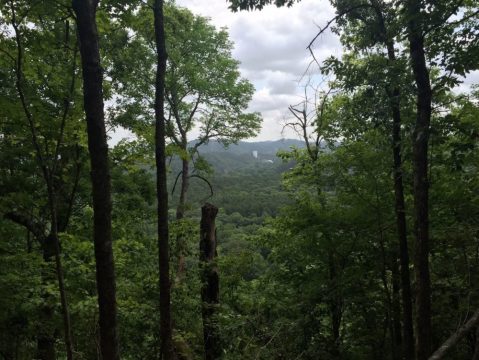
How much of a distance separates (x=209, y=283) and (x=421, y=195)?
5360 mm

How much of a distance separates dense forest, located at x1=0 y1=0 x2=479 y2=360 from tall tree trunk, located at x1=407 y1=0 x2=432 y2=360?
0.07ft

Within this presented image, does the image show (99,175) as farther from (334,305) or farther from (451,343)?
(334,305)

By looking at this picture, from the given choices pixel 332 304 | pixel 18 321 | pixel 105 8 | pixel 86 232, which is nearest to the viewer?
pixel 105 8

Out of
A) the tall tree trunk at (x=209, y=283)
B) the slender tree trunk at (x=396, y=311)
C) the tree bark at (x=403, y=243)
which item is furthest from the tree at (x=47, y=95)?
the slender tree trunk at (x=396, y=311)

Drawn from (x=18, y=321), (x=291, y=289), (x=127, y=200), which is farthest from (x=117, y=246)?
(x=291, y=289)

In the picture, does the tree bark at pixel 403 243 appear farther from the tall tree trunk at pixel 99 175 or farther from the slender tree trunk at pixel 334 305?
the tall tree trunk at pixel 99 175

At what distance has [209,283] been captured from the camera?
920 centimetres

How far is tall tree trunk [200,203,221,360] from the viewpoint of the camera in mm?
8367

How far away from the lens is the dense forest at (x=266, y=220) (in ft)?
18.4

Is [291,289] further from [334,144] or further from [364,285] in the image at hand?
[334,144]

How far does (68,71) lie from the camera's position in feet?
23.4

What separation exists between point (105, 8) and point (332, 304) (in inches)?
322

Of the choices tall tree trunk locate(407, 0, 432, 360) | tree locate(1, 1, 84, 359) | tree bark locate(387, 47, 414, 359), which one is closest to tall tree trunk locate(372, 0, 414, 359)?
tree bark locate(387, 47, 414, 359)

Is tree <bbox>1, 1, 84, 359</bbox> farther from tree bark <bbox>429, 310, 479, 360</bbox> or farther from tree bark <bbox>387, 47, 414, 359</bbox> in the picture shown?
tree bark <bbox>387, 47, 414, 359</bbox>
